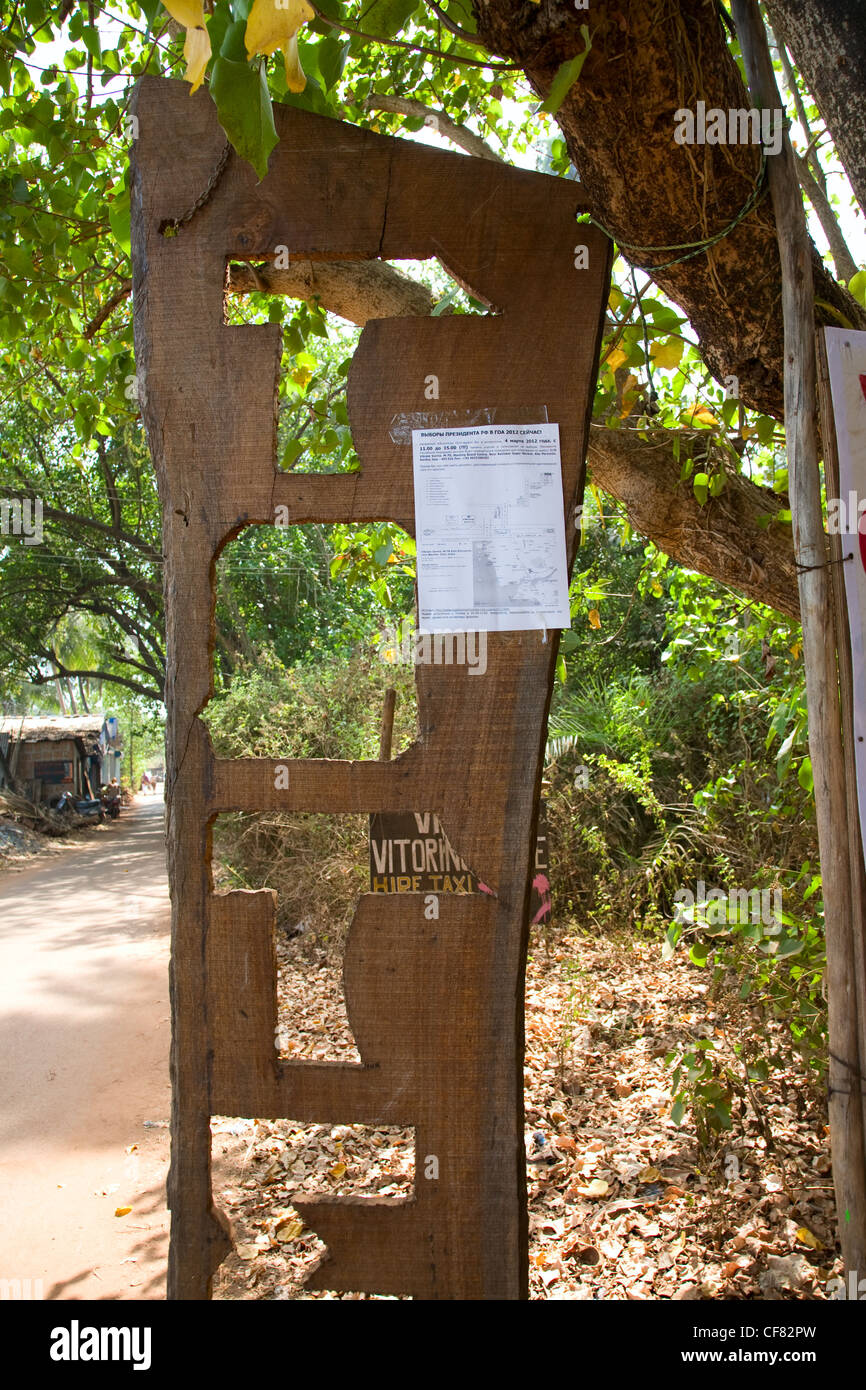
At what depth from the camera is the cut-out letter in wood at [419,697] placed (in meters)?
1.98

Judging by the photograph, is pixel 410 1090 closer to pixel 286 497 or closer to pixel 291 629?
pixel 286 497

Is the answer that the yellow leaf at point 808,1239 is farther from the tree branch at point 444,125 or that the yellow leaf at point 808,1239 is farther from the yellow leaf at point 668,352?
the tree branch at point 444,125

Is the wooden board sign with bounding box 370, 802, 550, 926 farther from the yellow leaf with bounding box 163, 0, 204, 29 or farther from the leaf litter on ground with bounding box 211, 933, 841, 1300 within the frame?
the yellow leaf with bounding box 163, 0, 204, 29

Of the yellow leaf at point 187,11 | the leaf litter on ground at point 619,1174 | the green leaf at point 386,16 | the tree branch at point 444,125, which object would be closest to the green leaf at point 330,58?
the green leaf at point 386,16

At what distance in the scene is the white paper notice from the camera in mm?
2018

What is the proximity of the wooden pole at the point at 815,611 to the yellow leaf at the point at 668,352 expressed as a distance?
68 centimetres

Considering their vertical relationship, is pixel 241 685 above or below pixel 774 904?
above

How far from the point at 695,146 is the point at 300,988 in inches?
221

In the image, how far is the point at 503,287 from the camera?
2.02 m

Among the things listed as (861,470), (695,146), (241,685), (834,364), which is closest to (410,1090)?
(861,470)

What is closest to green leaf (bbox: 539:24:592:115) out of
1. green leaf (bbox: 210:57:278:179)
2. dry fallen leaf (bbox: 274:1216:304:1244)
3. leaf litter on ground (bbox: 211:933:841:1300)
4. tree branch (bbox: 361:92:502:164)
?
green leaf (bbox: 210:57:278:179)

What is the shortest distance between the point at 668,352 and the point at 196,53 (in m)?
1.68

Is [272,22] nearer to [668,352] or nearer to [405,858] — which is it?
[668,352]

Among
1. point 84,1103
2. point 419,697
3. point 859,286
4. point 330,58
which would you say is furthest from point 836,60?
point 84,1103
